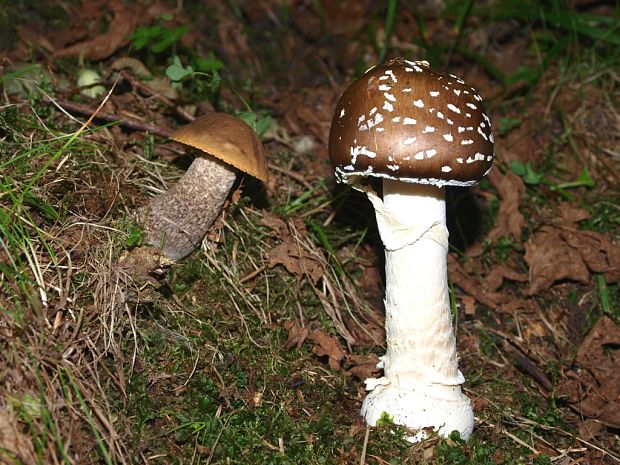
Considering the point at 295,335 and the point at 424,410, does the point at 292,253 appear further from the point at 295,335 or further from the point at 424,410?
the point at 424,410

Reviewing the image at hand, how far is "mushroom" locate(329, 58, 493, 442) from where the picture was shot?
303 cm

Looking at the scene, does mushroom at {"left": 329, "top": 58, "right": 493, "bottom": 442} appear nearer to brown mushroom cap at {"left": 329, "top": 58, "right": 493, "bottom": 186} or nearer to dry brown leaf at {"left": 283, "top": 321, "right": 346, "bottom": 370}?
brown mushroom cap at {"left": 329, "top": 58, "right": 493, "bottom": 186}

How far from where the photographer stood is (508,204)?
16.0 feet

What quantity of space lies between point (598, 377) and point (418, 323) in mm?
1476

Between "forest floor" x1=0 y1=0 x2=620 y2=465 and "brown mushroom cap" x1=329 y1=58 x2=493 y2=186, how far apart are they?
1181 millimetres

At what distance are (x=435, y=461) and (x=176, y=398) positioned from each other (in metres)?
1.48

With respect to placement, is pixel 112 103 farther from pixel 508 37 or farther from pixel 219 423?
pixel 508 37

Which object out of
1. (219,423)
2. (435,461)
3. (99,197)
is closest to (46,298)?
(99,197)

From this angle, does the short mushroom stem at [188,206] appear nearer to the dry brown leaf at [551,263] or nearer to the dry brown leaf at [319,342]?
the dry brown leaf at [319,342]

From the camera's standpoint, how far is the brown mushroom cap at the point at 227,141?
11.2ft

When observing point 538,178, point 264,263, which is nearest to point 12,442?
point 264,263

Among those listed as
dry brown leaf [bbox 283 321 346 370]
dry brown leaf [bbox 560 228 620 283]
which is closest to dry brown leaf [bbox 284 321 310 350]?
dry brown leaf [bbox 283 321 346 370]

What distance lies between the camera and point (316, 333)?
397cm

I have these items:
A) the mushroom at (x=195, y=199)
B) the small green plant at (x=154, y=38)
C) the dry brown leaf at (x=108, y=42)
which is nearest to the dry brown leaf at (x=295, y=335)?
the mushroom at (x=195, y=199)
